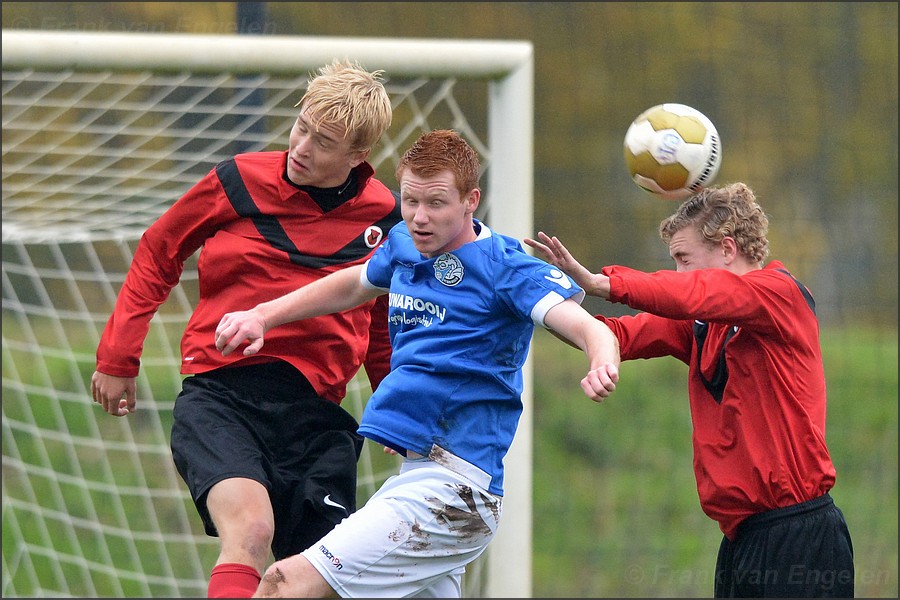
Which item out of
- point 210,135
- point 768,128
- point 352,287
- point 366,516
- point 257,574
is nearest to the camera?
point 366,516

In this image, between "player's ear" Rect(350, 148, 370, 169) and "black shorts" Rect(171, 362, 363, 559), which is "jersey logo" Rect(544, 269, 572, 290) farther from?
"black shorts" Rect(171, 362, 363, 559)

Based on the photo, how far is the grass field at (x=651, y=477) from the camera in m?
7.81

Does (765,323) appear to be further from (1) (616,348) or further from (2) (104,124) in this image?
(2) (104,124)

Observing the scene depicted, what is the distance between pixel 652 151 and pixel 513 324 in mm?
767

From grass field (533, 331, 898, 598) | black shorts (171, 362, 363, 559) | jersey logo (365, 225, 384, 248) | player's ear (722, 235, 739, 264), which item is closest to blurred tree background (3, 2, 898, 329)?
grass field (533, 331, 898, 598)

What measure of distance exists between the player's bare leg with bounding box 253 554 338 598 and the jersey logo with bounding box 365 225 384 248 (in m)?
1.15

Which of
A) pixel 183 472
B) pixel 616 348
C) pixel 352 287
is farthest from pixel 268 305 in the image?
pixel 616 348

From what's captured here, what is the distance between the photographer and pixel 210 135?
5508 mm

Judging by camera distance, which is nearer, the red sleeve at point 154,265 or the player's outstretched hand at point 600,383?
the player's outstretched hand at point 600,383

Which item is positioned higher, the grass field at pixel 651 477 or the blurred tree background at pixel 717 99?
the blurred tree background at pixel 717 99

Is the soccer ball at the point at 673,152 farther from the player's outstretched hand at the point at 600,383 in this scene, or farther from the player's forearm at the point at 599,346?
the player's outstretched hand at the point at 600,383

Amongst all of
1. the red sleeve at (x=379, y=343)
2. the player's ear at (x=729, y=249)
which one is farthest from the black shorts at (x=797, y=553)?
the red sleeve at (x=379, y=343)

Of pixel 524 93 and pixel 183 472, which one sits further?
pixel 524 93

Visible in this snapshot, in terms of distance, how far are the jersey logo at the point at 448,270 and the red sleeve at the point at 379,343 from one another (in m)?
0.82
